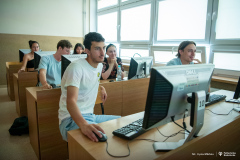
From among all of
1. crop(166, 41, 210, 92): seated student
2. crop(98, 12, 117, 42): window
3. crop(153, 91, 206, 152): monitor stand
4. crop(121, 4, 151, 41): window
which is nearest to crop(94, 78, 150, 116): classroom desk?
crop(166, 41, 210, 92): seated student

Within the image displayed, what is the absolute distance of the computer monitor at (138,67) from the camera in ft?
7.98

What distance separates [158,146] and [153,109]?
0.22 m

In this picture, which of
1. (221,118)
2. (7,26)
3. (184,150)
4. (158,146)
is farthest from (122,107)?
(7,26)

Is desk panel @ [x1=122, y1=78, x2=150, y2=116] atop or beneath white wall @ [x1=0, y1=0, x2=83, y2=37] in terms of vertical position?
beneath

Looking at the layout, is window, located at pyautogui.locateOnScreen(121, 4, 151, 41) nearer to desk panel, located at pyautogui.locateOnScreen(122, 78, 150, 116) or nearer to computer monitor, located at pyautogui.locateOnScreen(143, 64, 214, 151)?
desk panel, located at pyautogui.locateOnScreen(122, 78, 150, 116)

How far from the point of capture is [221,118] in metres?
1.33

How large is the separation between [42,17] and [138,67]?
13.8 ft

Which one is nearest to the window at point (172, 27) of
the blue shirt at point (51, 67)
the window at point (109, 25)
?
the window at point (109, 25)

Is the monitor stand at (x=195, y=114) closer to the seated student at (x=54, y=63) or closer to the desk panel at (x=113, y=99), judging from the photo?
the desk panel at (x=113, y=99)

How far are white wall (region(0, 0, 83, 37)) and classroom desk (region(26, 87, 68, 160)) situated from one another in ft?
13.5

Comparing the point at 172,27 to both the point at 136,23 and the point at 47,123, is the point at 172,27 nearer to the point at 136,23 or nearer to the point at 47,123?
the point at 136,23

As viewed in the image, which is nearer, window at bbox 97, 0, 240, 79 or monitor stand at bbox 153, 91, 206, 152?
monitor stand at bbox 153, 91, 206, 152

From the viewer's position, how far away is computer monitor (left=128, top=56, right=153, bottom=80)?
2.43 meters

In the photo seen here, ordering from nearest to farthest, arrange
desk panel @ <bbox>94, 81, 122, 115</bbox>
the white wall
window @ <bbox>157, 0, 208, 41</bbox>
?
desk panel @ <bbox>94, 81, 122, 115</bbox>
window @ <bbox>157, 0, 208, 41</bbox>
the white wall
